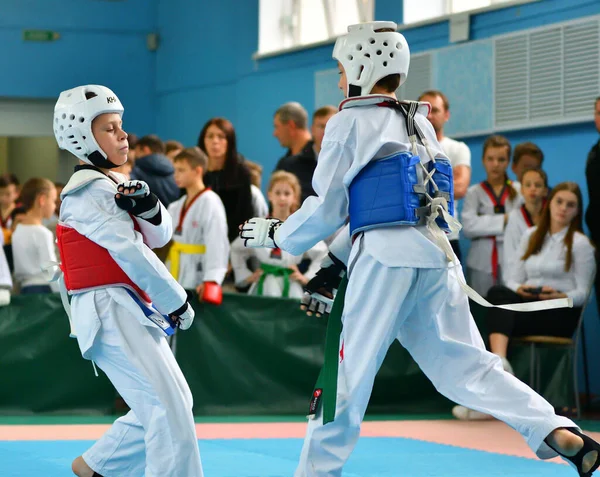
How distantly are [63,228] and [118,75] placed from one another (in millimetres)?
12803

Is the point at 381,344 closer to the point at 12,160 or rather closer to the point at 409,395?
the point at 409,395

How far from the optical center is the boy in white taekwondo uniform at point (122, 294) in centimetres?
413

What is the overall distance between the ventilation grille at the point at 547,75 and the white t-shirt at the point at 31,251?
4.55 metres

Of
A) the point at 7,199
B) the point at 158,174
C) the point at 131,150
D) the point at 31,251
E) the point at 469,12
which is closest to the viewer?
the point at 31,251

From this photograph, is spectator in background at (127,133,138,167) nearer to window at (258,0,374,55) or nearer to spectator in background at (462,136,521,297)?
spectator in background at (462,136,521,297)

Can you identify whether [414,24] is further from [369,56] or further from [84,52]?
[369,56]

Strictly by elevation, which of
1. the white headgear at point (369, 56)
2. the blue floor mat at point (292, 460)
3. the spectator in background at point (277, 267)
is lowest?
the blue floor mat at point (292, 460)

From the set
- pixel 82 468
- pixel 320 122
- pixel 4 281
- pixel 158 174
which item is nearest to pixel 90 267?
pixel 82 468

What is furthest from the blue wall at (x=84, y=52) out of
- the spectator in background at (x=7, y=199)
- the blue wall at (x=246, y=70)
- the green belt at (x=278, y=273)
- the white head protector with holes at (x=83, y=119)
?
the white head protector with holes at (x=83, y=119)

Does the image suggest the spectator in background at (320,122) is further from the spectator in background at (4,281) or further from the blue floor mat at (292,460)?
the blue floor mat at (292,460)

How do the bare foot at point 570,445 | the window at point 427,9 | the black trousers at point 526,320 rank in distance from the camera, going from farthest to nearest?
the window at point 427,9, the black trousers at point 526,320, the bare foot at point 570,445

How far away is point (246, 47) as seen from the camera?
1488 cm

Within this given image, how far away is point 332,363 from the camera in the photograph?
420 centimetres

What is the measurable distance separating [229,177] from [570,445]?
5.34m
